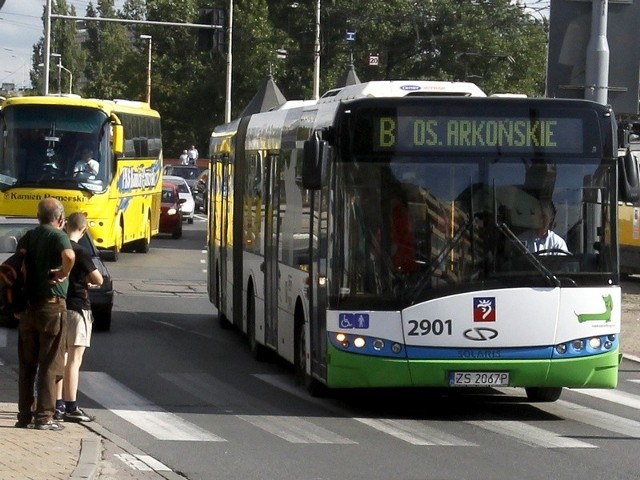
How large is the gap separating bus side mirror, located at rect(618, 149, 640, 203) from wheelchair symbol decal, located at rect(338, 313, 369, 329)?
2402 millimetres

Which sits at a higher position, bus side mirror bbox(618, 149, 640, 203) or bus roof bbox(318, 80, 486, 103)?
bus roof bbox(318, 80, 486, 103)

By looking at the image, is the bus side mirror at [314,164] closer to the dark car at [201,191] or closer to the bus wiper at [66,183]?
the bus wiper at [66,183]

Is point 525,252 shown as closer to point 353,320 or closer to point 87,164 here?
point 353,320

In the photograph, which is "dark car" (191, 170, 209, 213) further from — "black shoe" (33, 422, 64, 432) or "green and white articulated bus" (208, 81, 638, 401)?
"black shoe" (33, 422, 64, 432)

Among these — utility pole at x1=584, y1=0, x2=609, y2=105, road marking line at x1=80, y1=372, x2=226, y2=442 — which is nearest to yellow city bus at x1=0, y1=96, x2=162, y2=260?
utility pole at x1=584, y1=0, x2=609, y2=105

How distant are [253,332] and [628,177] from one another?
600 cm

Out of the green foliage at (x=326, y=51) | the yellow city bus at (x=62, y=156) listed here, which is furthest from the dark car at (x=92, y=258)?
the green foliage at (x=326, y=51)

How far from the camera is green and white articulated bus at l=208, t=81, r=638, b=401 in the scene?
12844 mm

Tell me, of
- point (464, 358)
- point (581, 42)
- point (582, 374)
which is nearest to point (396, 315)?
point (464, 358)

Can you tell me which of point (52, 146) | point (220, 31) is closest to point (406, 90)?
point (52, 146)

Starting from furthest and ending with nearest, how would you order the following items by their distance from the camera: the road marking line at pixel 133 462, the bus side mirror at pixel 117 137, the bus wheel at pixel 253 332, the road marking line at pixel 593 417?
the bus side mirror at pixel 117 137 < the bus wheel at pixel 253 332 < the road marking line at pixel 593 417 < the road marking line at pixel 133 462

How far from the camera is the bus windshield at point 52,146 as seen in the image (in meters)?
32.5

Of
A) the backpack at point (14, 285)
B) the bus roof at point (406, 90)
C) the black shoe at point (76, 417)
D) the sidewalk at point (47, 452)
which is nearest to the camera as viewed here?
the sidewalk at point (47, 452)

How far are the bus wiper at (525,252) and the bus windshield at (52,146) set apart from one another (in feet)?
68.2
